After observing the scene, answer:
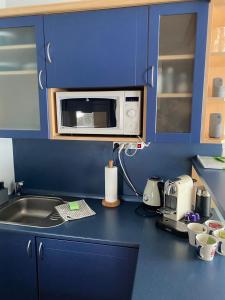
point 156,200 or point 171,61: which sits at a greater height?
point 171,61

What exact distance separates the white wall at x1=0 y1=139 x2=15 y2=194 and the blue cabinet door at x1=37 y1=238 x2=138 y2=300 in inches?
29.4

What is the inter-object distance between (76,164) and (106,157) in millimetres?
261

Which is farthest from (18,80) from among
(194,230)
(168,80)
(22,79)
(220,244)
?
(220,244)

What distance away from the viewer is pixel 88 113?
1550 mm

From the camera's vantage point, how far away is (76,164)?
1.96m

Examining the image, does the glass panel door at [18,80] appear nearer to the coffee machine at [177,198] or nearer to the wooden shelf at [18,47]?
the wooden shelf at [18,47]

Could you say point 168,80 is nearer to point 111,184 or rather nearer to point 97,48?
point 97,48

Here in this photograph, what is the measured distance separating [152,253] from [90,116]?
88 cm

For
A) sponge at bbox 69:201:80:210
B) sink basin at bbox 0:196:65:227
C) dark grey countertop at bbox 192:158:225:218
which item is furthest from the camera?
sink basin at bbox 0:196:65:227

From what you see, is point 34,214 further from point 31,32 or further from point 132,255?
point 31,32

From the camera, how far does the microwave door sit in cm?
151

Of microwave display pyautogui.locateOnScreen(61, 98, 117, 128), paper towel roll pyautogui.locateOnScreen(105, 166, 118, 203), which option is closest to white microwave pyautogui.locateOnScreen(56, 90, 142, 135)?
microwave display pyautogui.locateOnScreen(61, 98, 117, 128)

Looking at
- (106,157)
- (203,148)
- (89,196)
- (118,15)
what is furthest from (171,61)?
(89,196)

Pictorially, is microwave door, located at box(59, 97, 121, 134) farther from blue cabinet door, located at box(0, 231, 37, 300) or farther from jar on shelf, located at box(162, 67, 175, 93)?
blue cabinet door, located at box(0, 231, 37, 300)
